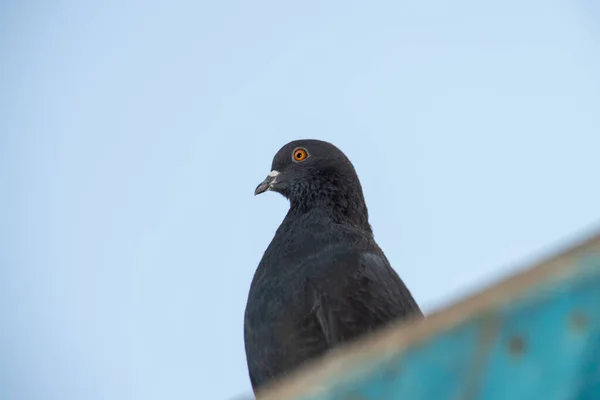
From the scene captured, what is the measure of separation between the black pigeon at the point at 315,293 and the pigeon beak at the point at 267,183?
892 millimetres

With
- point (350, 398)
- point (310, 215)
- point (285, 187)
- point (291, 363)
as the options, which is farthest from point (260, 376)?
point (350, 398)

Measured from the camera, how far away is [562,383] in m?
1.57

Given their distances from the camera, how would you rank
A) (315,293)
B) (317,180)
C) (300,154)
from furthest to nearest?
(300,154) → (317,180) → (315,293)

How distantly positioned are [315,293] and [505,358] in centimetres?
526

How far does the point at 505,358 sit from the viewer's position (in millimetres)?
1566

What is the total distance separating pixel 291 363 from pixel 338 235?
135 centimetres

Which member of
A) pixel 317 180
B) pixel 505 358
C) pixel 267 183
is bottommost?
pixel 505 358

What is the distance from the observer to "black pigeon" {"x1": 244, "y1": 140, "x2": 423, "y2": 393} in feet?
21.8

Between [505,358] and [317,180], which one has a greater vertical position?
[317,180]

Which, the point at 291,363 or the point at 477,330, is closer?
the point at 477,330

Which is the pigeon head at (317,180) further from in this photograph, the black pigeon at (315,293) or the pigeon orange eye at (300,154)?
the black pigeon at (315,293)

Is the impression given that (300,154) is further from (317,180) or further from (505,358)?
(505,358)

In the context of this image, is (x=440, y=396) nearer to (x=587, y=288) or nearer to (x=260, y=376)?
(x=587, y=288)

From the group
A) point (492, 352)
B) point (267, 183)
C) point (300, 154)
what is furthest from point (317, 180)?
point (492, 352)
